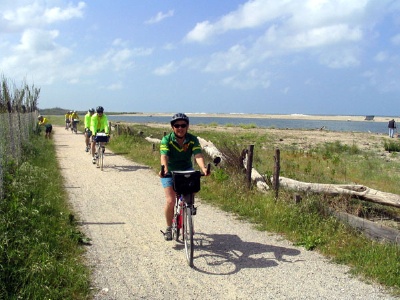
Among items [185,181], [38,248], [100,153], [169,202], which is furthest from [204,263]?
[100,153]

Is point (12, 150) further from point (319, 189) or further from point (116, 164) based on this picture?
point (319, 189)

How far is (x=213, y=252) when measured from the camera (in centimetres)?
629

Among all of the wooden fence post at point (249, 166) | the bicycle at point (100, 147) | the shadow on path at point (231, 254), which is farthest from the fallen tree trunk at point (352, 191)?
the bicycle at point (100, 147)

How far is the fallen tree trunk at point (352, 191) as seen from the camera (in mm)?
7812

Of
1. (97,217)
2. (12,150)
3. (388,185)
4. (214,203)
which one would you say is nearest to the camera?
(97,217)

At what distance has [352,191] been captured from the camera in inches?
333

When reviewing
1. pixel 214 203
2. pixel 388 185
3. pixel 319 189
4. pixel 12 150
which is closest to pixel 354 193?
pixel 319 189

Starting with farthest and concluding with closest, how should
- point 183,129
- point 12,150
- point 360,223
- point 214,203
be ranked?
1. point 12,150
2. point 214,203
3. point 360,223
4. point 183,129

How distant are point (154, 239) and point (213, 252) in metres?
1.11

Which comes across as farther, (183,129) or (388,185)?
(388,185)

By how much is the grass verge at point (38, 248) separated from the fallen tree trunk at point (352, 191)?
189 inches

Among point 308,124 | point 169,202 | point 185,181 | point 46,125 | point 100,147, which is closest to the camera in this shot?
point 185,181

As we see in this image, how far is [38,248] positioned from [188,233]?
1970 mm

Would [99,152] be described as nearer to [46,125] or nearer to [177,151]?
[177,151]
